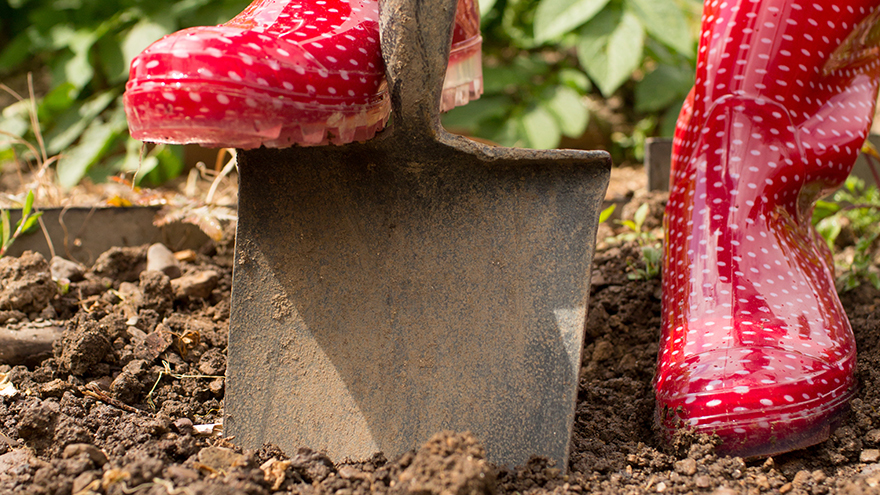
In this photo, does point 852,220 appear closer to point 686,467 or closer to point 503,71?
point 503,71

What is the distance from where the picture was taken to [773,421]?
873mm

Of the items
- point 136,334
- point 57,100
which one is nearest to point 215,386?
point 136,334

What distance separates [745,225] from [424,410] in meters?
0.62

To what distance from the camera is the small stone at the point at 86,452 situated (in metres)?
0.81

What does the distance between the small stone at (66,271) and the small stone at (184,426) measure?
0.62m

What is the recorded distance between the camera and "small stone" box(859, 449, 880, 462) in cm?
88

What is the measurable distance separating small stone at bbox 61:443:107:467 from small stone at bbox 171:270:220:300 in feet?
1.81

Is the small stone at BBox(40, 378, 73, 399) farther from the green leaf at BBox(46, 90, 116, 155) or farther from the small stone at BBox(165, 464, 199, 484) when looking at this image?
the green leaf at BBox(46, 90, 116, 155)

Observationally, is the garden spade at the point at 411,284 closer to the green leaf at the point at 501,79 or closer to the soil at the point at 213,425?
the soil at the point at 213,425

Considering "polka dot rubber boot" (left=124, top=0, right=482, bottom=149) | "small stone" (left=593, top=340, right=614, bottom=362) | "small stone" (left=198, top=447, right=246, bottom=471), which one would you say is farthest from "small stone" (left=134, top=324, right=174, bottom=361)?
"small stone" (left=593, top=340, right=614, bottom=362)

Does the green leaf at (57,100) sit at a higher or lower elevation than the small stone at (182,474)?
lower

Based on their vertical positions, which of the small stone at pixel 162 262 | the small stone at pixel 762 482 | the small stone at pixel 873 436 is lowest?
the small stone at pixel 162 262

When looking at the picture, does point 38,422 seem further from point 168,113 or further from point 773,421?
point 773,421

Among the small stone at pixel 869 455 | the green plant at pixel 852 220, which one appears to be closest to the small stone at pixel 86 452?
the small stone at pixel 869 455
